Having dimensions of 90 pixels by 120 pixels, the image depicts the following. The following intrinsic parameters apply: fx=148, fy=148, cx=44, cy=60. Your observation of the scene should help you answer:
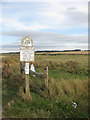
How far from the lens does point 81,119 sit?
14.0 ft

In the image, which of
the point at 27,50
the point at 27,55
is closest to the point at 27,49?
the point at 27,50

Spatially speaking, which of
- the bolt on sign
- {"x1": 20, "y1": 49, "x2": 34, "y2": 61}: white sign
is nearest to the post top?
the bolt on sign

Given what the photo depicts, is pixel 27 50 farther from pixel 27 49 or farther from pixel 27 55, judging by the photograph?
pixel 27 55

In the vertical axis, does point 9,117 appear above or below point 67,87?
below

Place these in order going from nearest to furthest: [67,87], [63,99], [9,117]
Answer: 1. [9,117]
2. [63,99]
3. [67,87]

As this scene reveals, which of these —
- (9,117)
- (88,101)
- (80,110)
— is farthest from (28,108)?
(88,101)

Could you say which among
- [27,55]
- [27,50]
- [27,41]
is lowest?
[27,55]

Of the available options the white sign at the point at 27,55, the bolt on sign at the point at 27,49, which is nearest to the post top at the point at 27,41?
the bolt on sign at the point at 27,49

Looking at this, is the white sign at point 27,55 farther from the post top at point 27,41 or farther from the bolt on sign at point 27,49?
the post top at point 27,41

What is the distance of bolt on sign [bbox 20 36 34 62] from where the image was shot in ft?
19.8

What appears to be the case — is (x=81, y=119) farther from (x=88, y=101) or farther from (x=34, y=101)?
(x=34, y=101)

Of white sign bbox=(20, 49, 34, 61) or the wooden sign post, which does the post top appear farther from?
Answer: white sign bbox=(20, 49, 34, 61)

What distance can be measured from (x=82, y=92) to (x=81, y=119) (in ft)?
5.74

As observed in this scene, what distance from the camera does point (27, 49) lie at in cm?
609
